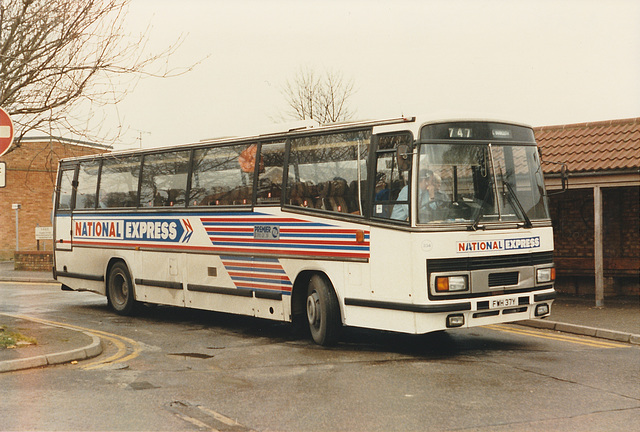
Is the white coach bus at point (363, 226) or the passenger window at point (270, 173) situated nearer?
the white coach bus at point (363, 226)

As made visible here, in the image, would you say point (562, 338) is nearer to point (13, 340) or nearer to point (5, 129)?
point (13, 340)

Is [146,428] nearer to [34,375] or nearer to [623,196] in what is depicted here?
[34,375]

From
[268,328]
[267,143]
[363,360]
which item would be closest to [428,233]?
[363,360]

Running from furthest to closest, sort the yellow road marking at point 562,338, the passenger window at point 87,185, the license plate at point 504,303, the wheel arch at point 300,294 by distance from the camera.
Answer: the passenger window at point 87,185, the wheel arch at point 300,294, the yellow road marking at point 562,338, the license plate at point 504,303

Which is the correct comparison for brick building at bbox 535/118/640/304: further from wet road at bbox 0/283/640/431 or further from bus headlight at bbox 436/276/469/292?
bus headlight at bbox 436/276/469/292

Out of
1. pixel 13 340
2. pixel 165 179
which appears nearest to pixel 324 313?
pixel 13 340

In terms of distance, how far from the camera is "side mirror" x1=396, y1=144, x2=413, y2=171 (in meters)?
9.88

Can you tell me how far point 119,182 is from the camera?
624 inches

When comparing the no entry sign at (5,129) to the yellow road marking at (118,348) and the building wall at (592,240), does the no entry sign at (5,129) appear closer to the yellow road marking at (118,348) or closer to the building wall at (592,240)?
the yellow road marking at (118,348)

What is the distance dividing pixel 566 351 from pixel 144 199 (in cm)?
831

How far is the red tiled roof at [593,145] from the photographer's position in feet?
51.2

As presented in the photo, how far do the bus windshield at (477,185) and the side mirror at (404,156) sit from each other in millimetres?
152

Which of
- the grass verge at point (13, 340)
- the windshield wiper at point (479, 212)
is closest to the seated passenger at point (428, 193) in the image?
the windshield wiper at point (479, 212)

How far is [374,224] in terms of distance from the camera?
408 inches
